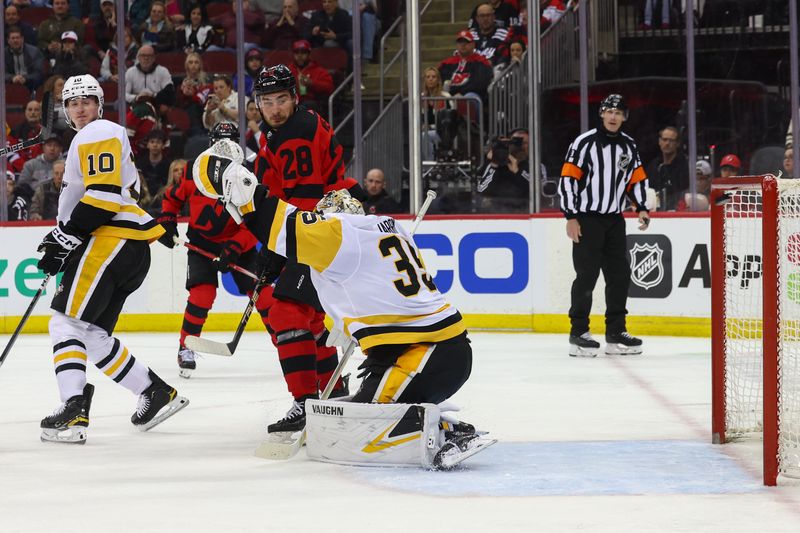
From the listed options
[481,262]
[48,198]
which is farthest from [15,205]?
[481,262]

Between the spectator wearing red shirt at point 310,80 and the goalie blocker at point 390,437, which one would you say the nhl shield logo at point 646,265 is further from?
the goalie blocker at point 390,437

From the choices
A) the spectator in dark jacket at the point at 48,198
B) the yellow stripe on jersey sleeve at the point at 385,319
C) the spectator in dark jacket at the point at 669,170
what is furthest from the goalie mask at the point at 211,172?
the spectator in dark jacket at the point at 48,198

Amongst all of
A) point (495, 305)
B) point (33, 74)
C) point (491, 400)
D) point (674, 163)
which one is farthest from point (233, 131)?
point (33, 74)

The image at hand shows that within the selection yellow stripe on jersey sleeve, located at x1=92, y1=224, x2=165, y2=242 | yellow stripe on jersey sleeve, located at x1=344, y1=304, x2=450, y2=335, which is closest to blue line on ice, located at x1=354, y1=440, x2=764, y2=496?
yellow stripe on jersey sleeve, located at x1=344, y1=304, x2=450, y2=335

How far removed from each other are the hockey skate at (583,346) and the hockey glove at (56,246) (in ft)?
10.4

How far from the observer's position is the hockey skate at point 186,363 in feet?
18.9

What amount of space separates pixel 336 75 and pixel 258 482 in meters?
5.69

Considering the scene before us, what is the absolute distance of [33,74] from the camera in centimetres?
887

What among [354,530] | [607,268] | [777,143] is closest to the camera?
[354,530]

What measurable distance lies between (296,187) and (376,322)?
908 millimetres

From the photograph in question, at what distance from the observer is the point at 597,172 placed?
6387 mm

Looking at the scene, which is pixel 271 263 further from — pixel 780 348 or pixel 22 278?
pixel 22 278

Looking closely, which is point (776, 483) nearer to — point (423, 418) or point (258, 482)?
point (423, 418)

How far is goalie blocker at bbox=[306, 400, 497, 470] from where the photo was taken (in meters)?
3.26
